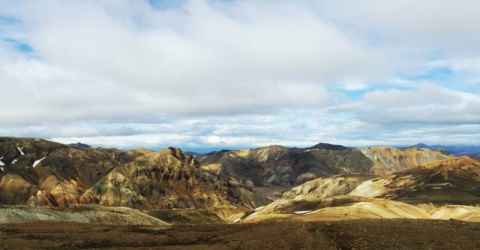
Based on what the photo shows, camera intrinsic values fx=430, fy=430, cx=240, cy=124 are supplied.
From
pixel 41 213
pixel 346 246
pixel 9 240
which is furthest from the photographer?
pixel 41 213

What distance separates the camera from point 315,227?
1972 inches

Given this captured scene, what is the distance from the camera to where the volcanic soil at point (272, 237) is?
41500 mm

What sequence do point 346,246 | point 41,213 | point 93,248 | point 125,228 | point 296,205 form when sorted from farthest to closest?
point 296,205, point 41,213, point 125,228, point 93,248, point 346,246

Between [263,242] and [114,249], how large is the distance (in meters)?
15.1

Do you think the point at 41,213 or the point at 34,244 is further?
the point at 41,213

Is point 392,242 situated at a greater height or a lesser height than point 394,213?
greater

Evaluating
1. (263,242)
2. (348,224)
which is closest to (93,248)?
(263,242)

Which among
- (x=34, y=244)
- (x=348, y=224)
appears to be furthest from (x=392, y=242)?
(x=34, y=244)

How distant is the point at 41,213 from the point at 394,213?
9576 centimetres

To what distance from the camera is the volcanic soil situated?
41.5m

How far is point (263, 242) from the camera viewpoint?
44688 millimetres

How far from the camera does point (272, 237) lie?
153 feet

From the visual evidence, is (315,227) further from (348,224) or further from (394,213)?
(394,213)

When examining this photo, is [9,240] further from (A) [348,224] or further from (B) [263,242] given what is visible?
(A) [348,224]
